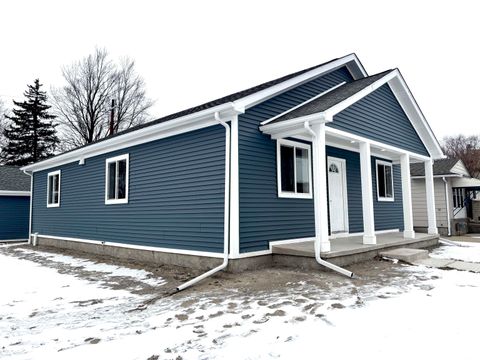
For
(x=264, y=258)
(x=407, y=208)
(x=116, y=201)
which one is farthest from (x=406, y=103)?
(x=116, y=201)

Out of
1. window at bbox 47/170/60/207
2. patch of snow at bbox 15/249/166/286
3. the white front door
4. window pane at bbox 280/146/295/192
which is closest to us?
patch of snow at bbox 15/249/166/286

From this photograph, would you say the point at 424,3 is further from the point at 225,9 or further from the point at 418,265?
the point at 418,265

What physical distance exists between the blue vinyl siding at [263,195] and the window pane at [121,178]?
4.18 meters

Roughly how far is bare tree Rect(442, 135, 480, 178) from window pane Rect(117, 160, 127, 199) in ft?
125

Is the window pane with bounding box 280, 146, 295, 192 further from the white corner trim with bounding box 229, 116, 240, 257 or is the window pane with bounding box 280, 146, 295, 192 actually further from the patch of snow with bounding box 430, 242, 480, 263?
the patch of snow with bounding box 430, 242, 480, 263

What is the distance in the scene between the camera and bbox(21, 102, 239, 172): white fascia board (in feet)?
20.9

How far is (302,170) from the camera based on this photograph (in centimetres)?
778

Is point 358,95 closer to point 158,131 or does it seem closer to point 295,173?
point 295,173

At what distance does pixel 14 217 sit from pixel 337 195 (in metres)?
15.0

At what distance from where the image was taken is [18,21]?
14453 millimetres

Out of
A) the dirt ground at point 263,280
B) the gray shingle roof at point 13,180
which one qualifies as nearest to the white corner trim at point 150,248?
the dirt ground at point 263,280

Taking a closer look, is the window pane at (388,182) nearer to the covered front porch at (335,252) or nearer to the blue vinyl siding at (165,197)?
the covered front porch at (335,252)

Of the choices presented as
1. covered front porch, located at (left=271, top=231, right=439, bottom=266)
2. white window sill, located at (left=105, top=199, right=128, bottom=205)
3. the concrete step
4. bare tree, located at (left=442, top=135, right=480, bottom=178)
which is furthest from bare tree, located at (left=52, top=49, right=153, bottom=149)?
bare tree, located at (left=442, top=135, right=480, bottom=178)

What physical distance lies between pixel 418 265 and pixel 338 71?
5.55 metres
